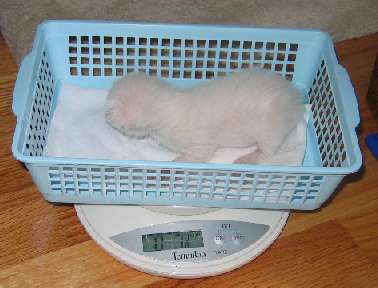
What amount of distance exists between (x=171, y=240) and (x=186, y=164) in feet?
0.77

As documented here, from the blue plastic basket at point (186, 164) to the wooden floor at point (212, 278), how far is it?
13cm

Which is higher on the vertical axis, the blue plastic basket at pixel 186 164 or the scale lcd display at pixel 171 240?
the blue plastic basket at pixel 186 164

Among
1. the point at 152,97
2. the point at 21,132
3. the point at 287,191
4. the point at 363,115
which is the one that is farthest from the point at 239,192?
the point at 363,115

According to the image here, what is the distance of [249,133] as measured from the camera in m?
0.92

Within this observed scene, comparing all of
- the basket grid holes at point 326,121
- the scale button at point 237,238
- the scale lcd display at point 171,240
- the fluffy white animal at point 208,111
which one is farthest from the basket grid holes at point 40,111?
the basket grid holes at point 326,121

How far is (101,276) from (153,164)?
29 cm

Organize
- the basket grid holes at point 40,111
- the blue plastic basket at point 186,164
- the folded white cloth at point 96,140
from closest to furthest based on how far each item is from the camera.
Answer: the blue plastic basket at point 186,164 → the basket grid holes at point 40,111 → the folded white cloth at point 96,140

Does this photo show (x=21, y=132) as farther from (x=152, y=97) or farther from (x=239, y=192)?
(x=239, y=192)

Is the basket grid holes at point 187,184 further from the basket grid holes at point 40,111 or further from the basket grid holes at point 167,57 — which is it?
the basket grid holes at point 167,57

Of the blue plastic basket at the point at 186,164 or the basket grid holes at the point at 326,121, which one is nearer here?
the blue plastic basket at the point at 186,164

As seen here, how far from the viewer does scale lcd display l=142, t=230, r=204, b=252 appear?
33.8 inches

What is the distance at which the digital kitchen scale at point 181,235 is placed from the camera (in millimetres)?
846

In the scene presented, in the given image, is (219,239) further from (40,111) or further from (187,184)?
(40,111)

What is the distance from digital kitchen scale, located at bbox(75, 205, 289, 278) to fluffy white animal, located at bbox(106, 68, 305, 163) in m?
0.11
